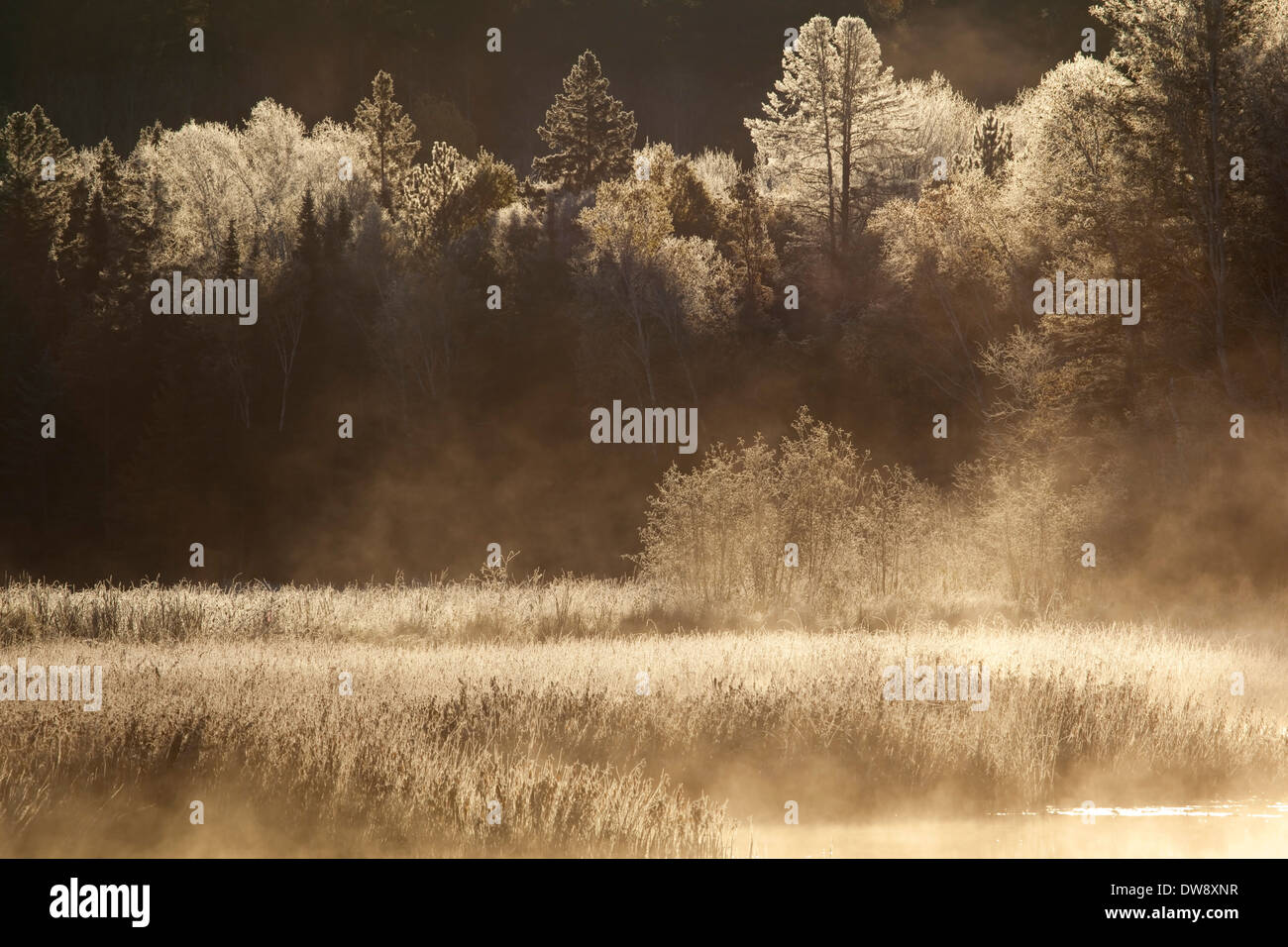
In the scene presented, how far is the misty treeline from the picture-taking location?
3131cm

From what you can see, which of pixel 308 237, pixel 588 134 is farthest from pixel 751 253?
pixel 308 237

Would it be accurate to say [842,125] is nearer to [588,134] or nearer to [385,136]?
[588,134]

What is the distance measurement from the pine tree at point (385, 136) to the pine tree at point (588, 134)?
11.2m

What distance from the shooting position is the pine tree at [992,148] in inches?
2021

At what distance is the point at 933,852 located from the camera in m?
11.2

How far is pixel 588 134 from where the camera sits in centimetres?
6525

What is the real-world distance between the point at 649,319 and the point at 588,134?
13.5 metres

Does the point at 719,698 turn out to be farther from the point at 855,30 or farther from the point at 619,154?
the point at 619,154

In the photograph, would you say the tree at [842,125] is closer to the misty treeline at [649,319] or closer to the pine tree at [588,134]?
the misty treeline at [649,319]

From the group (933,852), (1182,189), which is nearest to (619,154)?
(1182,189)

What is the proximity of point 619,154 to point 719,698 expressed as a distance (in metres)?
53.6

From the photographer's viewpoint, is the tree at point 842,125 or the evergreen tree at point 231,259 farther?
the evergreen tree at point 231,259

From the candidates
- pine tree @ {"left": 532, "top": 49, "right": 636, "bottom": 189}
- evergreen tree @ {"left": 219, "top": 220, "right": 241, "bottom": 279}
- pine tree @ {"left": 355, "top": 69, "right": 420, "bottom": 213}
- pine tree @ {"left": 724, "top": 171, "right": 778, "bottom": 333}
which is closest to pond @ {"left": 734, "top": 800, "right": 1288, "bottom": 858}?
pine tree @ {"left": 724, "top": 171, "right": 778, "bottom": 333}

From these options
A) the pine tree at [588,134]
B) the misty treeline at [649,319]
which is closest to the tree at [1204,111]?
the misty treeline at [649,319]
